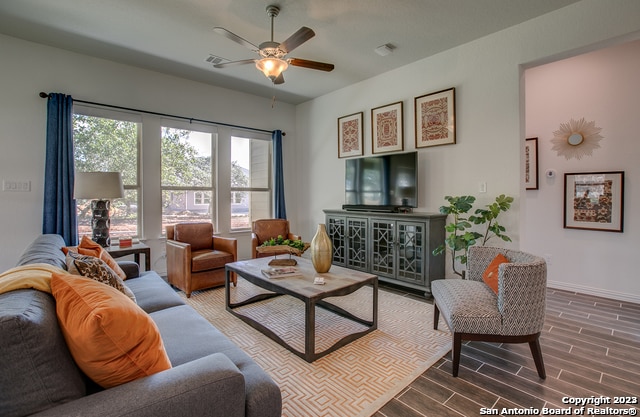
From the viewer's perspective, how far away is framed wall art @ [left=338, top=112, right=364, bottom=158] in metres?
4.60

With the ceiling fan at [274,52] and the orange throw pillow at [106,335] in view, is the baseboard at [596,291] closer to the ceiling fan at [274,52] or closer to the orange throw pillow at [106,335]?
the ceiling fan at [274,52]

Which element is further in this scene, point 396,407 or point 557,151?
A: point 557,151

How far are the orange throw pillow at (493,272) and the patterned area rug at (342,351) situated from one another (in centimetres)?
56

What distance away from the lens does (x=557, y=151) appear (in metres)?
3.74

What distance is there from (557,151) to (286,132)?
4081mm

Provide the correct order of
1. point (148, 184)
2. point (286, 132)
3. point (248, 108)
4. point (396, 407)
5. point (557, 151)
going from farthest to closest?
point (286, 132) < point (248, 108) < point (148, 184) < point (557, 151) < point (396, 407)

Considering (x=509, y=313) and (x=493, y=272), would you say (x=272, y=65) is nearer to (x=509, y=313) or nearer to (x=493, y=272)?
(x=493, y=272)

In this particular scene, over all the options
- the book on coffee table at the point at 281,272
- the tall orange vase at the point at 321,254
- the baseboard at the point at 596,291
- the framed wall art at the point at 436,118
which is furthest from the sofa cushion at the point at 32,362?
the baseboard at the point at 596,291

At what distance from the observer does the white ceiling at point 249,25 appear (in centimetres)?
270

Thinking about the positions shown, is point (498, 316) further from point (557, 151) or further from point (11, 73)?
point (11, 73)

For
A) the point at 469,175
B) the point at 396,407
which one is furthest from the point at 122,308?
the point at 469,175

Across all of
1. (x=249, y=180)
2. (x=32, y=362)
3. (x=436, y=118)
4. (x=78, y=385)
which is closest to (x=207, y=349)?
(x=78, y=385)

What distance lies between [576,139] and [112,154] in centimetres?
571

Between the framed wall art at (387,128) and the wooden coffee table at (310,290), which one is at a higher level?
the framed wall art at (387,128)
